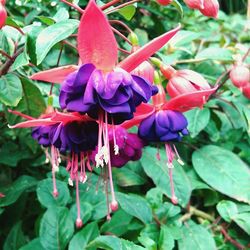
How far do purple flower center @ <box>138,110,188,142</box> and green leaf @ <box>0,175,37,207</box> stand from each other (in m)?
0.41

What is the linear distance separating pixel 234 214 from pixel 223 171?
0.49 ft

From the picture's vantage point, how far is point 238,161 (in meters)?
1.16

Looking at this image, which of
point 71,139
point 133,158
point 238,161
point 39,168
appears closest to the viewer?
point 71,139

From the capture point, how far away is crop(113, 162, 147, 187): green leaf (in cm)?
112

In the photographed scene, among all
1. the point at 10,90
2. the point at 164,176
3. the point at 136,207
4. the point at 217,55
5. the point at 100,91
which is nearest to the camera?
the point at 100,91

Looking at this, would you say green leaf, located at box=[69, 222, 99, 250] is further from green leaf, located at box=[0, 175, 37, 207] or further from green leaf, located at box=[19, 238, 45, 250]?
green leaf, located at box=[0, 175, 37, 207]

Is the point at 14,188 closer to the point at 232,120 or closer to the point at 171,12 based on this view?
the point at 232,120

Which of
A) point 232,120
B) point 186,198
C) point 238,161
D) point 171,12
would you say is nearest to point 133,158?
point 186,198

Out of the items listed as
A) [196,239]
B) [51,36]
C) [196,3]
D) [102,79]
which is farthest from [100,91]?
[196,239]

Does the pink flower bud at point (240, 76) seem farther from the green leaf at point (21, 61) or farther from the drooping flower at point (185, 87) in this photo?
the green leaf at point (21, 61)

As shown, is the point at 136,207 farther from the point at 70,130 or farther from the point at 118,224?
the point at 70,130

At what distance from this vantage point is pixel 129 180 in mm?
1130

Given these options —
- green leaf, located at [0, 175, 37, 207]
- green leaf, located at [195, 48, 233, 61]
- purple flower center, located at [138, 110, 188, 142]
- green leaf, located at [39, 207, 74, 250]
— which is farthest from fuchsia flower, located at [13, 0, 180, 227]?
green leaf, located at [195, 48, 233, 61]

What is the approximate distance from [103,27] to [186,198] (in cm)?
57
